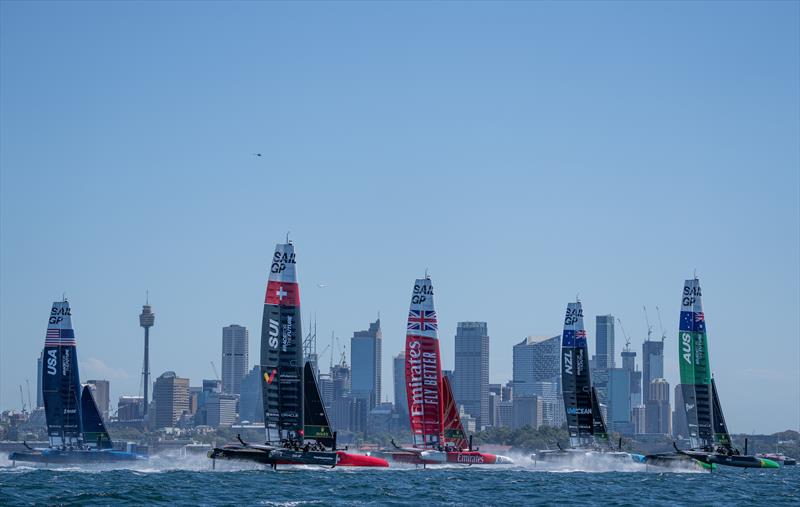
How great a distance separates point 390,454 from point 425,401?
582 centimetres

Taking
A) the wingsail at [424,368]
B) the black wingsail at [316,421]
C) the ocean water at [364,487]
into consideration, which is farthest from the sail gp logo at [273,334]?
the wingsail at [424,368]

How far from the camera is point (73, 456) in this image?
363ft

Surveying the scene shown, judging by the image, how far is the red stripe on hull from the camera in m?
88.9

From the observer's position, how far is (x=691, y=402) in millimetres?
109625

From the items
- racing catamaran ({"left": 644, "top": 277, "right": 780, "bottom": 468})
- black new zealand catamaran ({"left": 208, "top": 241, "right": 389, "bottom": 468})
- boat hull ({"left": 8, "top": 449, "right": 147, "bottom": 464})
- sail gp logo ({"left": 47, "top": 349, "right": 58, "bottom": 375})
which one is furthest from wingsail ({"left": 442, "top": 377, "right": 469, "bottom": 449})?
sail gp logo ({"left": 47, "top": 349, "right": 58, "bottom": 375})

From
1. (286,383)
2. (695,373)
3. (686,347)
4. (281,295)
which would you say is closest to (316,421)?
(286,383)

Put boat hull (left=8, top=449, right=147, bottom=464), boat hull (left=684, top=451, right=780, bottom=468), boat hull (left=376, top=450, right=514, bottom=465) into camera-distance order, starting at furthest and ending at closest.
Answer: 1. boat hull (left=8, top=449, right=147, bottom=464)
2. boat hull (left=684, top=451, right=780, bottom=468)
3. boat hull (left=376, top=450, right=514, bottom=465)

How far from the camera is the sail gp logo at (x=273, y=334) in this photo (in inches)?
3504

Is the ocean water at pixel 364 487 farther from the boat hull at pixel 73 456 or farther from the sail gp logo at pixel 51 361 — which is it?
the sail gp logo at pixel 51 361

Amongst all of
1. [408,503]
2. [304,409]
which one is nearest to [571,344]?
[304,409]

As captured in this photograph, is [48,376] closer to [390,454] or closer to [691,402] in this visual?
[390,454]

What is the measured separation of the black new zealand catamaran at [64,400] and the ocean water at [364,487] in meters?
6.18

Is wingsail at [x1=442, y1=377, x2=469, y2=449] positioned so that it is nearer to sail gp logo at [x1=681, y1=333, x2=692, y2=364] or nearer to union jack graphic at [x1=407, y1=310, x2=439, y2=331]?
union jack graphic at [x1=407, y1=310, x2=439, y2=331]

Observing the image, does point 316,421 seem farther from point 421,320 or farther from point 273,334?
point 421,320
